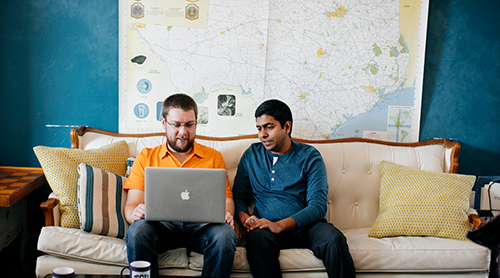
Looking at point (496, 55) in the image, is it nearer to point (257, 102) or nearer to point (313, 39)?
point (313, 39)

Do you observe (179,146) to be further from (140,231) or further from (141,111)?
(141,111)

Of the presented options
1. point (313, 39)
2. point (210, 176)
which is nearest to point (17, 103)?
point (210, 176)

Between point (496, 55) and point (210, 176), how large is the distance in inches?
87.5

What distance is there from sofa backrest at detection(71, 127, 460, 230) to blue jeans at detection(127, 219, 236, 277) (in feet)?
1.84

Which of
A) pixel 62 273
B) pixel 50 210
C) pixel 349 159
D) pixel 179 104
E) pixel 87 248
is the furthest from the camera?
pixel 349 159

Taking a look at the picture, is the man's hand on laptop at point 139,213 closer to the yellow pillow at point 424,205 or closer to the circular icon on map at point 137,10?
the yellow pillow at point 424,205

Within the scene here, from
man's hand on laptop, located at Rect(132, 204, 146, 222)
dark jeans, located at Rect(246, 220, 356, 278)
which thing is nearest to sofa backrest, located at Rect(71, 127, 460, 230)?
dark jeans, located at Rect(246, 220, 356, 278)

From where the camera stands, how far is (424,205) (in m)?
1.83

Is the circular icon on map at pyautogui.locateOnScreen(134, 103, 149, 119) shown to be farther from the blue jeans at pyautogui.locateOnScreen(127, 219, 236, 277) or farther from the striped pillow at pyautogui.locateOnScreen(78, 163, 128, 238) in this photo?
the blue jeans at pyautogui.locateOnScreen(127, 219, 236, 277)

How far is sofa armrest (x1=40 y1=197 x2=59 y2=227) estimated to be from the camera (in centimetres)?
162

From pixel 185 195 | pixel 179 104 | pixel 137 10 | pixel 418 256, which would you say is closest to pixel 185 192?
pixel 185 195

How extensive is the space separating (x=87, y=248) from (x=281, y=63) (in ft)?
5.14

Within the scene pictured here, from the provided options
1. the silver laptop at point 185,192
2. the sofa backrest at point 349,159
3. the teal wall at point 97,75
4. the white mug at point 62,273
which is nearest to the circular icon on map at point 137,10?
the teal wall at point 97,75

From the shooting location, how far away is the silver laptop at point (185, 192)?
1.38 metres
